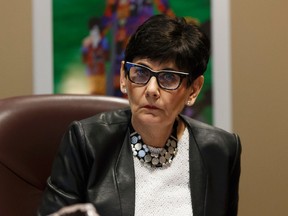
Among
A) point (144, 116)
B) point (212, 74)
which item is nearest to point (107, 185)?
point (144, 116)

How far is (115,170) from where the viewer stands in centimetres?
123

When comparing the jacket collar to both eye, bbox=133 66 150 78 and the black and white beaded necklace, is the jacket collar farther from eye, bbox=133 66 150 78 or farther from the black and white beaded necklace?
eye, bbox=133 66 150 78

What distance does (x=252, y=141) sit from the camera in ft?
7.00

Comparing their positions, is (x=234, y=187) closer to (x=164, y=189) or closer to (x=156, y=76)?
(x=164, y=189)

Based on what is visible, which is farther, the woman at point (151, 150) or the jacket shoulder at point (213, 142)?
the jacket shoulder at point (213, 142)

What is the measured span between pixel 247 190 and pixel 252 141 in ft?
0.73

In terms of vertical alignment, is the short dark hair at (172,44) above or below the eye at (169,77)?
above

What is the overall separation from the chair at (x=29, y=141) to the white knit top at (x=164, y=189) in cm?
32

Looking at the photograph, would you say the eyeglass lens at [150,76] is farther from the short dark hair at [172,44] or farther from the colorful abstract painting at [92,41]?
the colorful abstract painting at [92,41]

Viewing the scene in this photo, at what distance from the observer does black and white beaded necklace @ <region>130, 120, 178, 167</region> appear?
49.6 inches

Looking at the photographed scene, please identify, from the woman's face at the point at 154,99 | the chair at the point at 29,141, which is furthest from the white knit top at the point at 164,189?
the chair at the point at 29,141

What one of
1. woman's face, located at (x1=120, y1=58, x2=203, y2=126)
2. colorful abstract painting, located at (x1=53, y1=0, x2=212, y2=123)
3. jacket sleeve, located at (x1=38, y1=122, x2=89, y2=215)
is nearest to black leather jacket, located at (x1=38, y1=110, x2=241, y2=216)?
jacket sleeve, located at (x1=38, y1=122, x2=89, y2=215)

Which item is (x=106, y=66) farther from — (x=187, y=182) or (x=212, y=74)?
(x=187, y=182)

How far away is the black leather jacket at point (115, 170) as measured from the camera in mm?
1191
